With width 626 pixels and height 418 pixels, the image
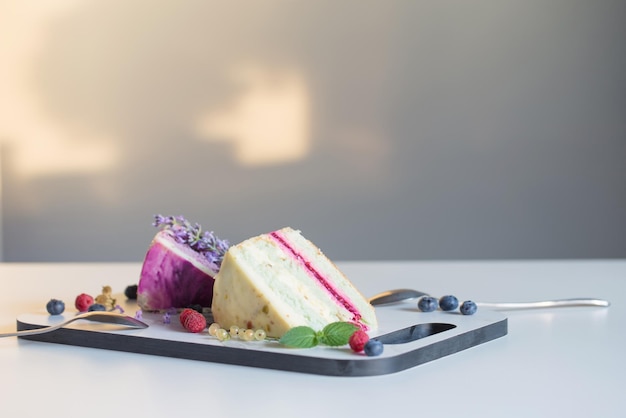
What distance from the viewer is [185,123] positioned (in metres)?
4.90

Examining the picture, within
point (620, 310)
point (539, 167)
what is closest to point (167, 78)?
point (539, 167)

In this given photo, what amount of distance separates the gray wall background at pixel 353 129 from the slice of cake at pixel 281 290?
3.16m

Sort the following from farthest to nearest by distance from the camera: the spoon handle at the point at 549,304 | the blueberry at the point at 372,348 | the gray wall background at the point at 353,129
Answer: the gray wall background at the point at 353,129, the spoon handle at the point at 549,304, the blueberry at the point at 372,348

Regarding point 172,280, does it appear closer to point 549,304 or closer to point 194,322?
point 194,322

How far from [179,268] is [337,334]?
1.71ft

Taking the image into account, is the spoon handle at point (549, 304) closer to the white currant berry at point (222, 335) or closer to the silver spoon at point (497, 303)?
the silver spoon at point (497, 303)

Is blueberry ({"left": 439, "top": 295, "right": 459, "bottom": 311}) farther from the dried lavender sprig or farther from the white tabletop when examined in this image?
the dried lavender sprig

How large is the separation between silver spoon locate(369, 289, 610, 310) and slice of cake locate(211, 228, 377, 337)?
202mm

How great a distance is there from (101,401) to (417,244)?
3.76 metres

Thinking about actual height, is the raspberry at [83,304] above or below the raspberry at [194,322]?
below

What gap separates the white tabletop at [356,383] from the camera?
Result: 95 cm

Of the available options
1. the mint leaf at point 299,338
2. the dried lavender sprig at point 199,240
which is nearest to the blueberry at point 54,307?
the dried lavender sprig at point 199,240

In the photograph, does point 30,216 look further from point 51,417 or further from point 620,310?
point 51,417

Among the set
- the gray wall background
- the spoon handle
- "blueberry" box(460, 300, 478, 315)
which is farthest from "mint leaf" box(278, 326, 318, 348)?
the gray wall background
